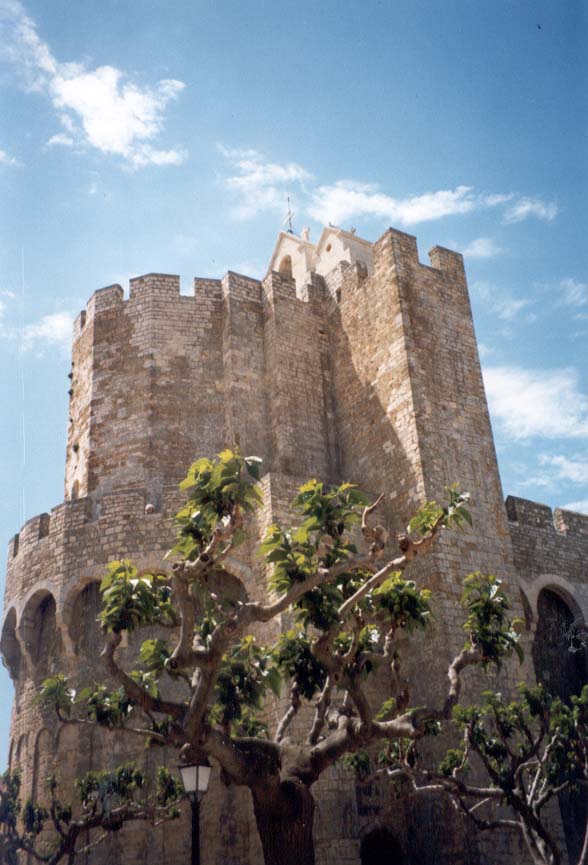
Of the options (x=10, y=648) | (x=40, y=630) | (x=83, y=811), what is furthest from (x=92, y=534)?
(x=83, y=811)

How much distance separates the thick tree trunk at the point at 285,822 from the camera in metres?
9.70

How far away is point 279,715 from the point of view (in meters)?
13.9

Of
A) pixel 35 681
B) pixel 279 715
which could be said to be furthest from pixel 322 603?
pixel 35 681

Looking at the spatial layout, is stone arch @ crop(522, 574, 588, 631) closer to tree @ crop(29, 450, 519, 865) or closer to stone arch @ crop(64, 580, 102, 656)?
tree @ crop(29, 450, 519, 865)

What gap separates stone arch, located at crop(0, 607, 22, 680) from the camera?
1723cm

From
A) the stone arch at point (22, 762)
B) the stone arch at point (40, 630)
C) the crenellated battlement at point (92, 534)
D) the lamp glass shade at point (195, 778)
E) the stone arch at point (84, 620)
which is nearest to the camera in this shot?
the lamp glass shade at point (195, 778)

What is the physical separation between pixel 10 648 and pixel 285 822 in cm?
931

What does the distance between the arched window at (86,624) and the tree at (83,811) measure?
2161 mm

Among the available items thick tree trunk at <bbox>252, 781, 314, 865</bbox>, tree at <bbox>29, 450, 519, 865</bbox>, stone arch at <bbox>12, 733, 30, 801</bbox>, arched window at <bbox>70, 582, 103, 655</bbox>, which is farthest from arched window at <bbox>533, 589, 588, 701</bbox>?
stone arch at <bbox>12, 733, 30, 801</bbox>

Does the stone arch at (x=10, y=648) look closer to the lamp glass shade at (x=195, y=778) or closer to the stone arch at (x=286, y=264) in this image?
the lamp glass shade at (x=195, y=778)

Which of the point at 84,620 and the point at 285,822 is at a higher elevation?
the point at 84,620

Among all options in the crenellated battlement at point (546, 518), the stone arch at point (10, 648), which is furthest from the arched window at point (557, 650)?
the stone arch at point (10, 648)

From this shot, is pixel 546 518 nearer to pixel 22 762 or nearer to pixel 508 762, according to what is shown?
pixel 508 762

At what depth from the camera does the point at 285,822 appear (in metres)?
9.80
